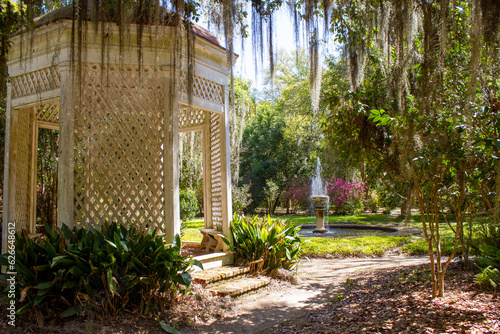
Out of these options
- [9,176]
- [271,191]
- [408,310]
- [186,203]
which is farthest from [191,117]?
[271,191]

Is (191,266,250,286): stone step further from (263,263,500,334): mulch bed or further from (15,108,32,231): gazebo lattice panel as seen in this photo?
(15,108,32,231): gazebo lattice panel

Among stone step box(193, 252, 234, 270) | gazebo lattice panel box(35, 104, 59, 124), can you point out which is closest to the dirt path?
stone step box(193, 252, 234, 270)

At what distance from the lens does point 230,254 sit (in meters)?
5.55

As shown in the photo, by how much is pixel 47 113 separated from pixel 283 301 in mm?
5352

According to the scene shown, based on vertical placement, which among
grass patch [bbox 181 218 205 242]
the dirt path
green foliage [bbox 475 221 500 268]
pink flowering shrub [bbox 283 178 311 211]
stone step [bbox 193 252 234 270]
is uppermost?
pink flowering shrub [bbox 283 178 311 211]

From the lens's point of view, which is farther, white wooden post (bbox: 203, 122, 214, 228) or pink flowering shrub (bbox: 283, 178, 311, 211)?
pink flowering shrub (bbox: 283, 178, 311, 211)

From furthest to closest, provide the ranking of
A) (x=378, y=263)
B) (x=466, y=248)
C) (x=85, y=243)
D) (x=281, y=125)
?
(x=281, y=125) → (x=378, y=263) → (x=466, y=248) → (x=85, y=243)

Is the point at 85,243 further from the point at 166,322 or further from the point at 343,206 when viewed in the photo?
the point at 343,206

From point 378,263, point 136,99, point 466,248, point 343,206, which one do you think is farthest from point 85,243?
point 343,206

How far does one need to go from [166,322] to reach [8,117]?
410 centimetres

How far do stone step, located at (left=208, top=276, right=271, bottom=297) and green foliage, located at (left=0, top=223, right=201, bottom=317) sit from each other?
71 cm

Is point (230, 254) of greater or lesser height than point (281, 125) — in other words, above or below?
below

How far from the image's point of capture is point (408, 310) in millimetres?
3461

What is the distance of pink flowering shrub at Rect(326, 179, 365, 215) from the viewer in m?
17.3
